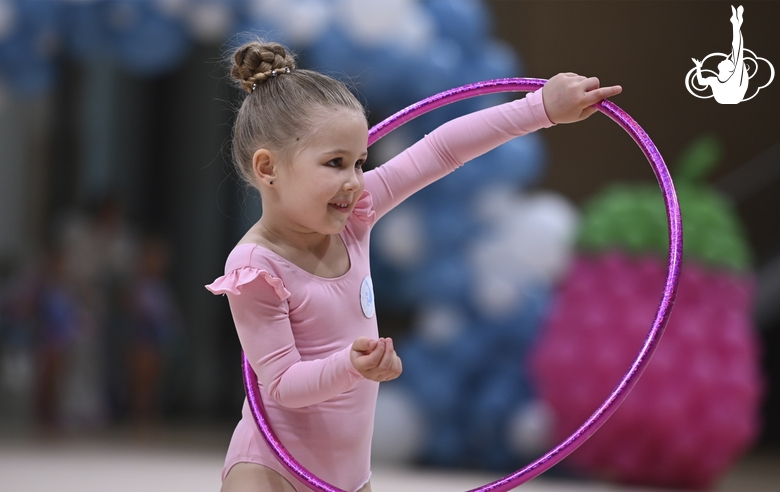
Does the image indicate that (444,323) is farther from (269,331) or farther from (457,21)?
(269,331)

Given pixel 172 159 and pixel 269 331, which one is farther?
pixel 172 159

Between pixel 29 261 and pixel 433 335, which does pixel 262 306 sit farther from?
pixel 29 261

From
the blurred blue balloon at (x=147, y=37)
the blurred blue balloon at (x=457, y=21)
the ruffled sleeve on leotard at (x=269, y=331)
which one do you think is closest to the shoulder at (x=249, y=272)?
the ruffled sleeve on leotard at (x=269, y=331)

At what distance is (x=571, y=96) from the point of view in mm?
1817

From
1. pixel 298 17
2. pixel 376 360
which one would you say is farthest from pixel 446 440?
pixel 376 360

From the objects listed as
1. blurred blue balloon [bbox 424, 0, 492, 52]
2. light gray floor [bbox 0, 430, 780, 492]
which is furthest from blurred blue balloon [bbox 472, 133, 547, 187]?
light gray floor [bbox 0, 430, 780, 492]

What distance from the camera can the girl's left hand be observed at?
5.94ft

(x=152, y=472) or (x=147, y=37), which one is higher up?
(x=147, y=37)

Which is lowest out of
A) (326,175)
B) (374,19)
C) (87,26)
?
(326,175)

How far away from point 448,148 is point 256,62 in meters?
0.40

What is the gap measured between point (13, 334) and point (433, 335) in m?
3.51

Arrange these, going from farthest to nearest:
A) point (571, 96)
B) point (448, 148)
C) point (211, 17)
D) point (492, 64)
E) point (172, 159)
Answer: point (172, 159), point (211, 17), point (492, 64), point (448, 148), point (571, 96)

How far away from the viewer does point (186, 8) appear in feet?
17.1

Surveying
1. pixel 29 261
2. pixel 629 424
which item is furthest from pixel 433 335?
pixel 29 261
